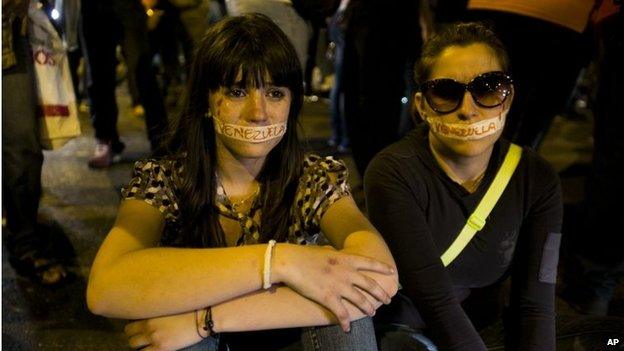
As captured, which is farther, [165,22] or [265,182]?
[165,22]

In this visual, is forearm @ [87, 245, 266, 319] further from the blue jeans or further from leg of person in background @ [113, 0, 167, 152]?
leg of person in background @ [113, 0, 167, 152]

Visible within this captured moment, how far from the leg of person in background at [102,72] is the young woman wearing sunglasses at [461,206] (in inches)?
113

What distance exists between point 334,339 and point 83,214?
2.51 meters

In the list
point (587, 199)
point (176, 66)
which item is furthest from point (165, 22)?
point (587, 199)

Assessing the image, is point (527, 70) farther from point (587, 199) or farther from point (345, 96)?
point (345, 96)

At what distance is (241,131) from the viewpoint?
1804 millimetres

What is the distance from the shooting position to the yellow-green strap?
201cm

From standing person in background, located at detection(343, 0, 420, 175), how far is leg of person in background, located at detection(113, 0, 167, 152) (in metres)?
1.35

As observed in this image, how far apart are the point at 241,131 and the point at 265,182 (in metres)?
0.21

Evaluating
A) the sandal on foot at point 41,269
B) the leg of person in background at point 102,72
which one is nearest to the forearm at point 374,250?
the sandal on foot at point 41,269

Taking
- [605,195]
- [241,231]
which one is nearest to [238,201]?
[241,231]

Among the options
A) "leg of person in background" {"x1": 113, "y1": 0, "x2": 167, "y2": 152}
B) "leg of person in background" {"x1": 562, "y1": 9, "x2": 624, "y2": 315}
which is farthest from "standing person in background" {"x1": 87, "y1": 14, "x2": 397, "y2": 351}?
"leg of person in background" {"x1": 113, "y1": 0, "x2": 167, "y2": 152}

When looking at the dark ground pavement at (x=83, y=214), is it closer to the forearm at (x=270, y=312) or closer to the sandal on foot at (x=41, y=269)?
the sandal on foot at (x=41, y=269)

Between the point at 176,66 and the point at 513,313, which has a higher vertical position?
the point at 513,313
